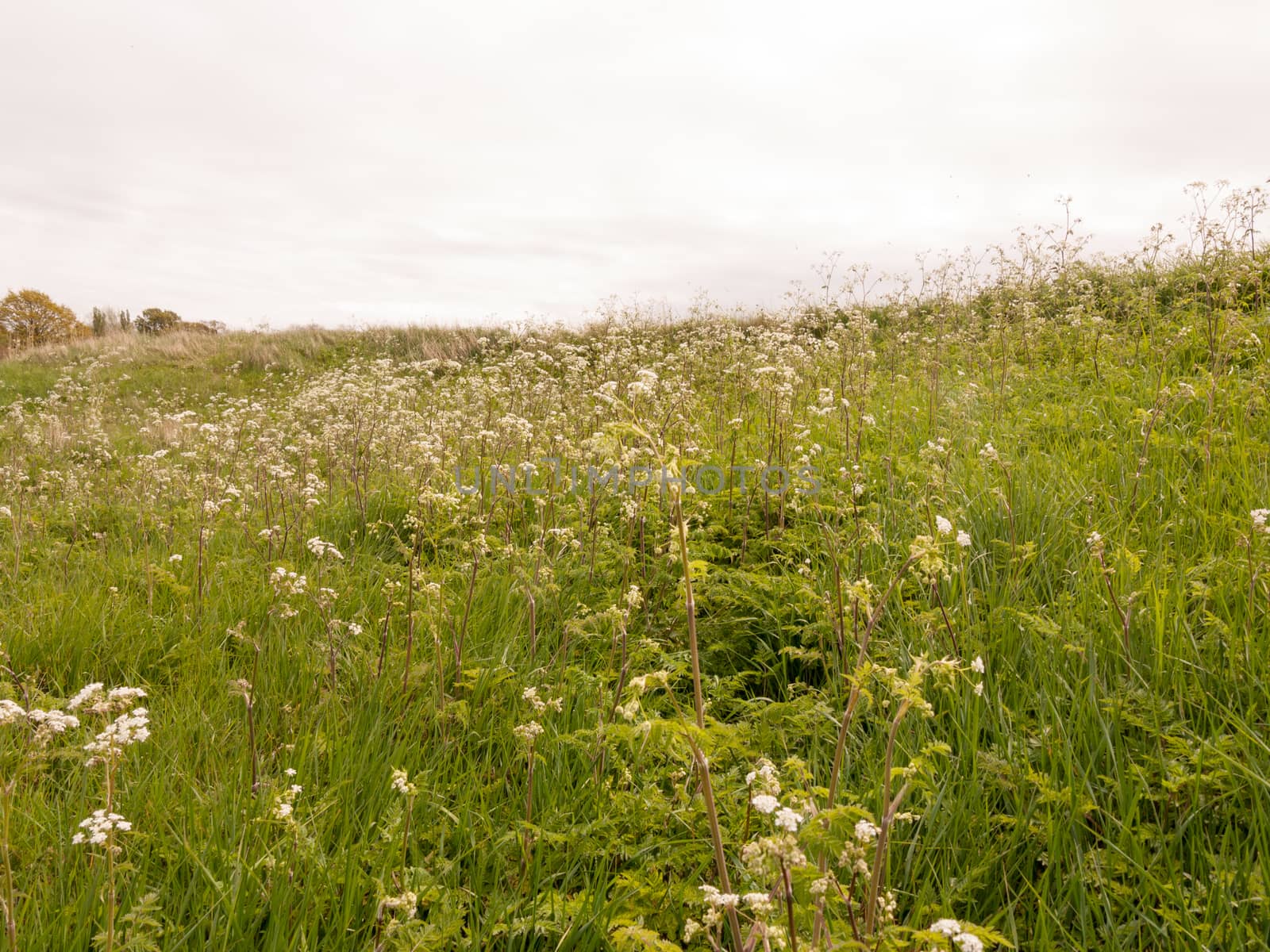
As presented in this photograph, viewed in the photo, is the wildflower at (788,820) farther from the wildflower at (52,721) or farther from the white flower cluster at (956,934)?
the wildflower at (52,721)

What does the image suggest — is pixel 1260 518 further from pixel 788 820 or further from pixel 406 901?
pixel 406 901

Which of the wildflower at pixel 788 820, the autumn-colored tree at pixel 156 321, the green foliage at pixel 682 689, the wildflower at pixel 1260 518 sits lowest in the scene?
the green foliage at pixel 682 689

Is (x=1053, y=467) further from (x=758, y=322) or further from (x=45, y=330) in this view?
(x=45, y=330)

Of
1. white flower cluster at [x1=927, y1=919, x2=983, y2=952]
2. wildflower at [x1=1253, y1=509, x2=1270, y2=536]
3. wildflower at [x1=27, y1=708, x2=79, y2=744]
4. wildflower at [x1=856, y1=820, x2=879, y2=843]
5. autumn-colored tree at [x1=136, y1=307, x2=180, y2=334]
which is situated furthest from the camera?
autumn-colored tree at [x1=136, y1=307, x2=180, y2=334]

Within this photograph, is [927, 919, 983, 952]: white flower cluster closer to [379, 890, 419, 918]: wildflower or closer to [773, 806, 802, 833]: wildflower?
[773, 806, 802, 833]: wildflower

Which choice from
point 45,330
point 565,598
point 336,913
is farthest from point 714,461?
point 45,330

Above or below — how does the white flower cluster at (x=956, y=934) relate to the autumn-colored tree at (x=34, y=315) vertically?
below

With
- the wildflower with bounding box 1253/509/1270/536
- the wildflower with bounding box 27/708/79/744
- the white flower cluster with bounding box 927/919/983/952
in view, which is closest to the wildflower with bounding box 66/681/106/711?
the wildflower with bounding box 27/708/79/744

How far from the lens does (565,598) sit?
4.98 metres

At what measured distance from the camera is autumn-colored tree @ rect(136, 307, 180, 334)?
1335 inches

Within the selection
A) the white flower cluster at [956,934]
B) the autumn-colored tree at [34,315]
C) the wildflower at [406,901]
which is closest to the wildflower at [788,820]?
the white flower cluster at [956,934]

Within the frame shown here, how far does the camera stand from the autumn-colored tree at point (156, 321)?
33909mm

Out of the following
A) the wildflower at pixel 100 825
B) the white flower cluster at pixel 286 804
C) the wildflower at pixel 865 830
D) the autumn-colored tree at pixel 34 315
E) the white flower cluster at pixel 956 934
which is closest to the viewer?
the white flower cluster at pixel 956 934

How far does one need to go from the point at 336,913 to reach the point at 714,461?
5213mm
